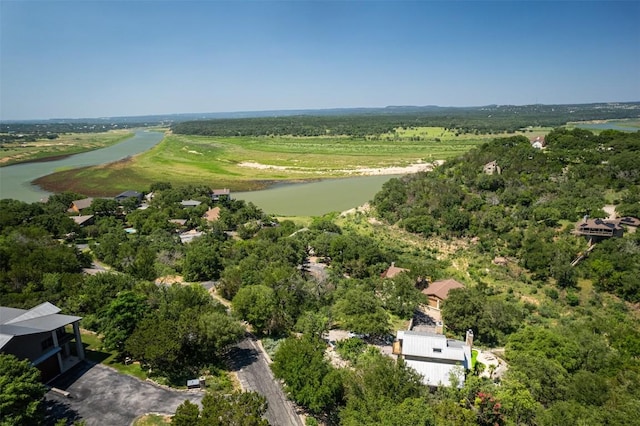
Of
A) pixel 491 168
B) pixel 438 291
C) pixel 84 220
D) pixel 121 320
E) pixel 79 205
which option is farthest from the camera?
pixel 491 168

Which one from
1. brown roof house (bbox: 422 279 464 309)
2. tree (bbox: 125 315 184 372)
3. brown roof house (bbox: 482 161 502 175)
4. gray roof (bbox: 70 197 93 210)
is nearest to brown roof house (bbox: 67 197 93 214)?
gray roof (bbox: 70 197 93 210)

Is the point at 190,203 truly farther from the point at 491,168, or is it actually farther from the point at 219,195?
the point at 491,168

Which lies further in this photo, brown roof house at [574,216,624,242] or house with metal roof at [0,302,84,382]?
brown roof house at [574,216,624,242]

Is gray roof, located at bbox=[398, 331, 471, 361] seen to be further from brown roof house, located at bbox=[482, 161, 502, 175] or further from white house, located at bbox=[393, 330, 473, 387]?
brown roof house, located at bbox=[482, 161, 502, 175]

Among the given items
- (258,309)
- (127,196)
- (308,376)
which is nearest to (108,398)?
(258,309)

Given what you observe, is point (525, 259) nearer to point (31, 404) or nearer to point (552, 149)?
point (552, 149)

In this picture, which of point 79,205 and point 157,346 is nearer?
point 157,346

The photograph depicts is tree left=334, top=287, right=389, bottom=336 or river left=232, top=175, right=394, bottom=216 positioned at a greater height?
tree left=334, top=287, right=389, bottom=336

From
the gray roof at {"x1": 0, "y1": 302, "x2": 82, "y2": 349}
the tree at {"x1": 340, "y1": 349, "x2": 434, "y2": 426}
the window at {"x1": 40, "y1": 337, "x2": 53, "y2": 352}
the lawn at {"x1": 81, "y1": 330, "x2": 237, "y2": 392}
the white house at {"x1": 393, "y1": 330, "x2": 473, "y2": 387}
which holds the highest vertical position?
the gray roof at {"x1": 0, "y1": 302, "x2": 82, "y2": 349}
